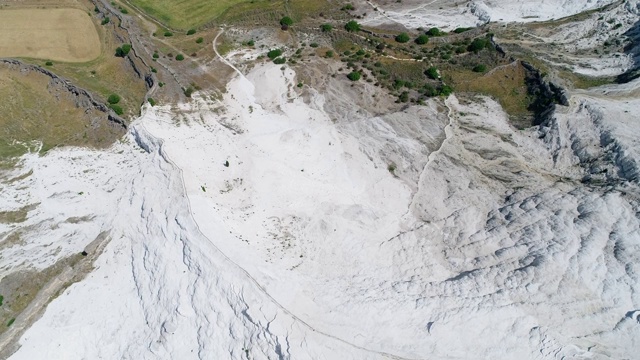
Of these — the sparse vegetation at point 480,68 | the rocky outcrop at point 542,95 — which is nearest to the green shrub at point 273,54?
the sparse vegetation at point 480,68

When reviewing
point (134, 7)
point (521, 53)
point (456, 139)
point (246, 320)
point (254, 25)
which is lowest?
point (246, 320)

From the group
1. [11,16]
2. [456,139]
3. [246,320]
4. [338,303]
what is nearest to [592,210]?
[456,139]

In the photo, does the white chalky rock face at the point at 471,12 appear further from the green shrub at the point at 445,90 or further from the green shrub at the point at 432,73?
the green shrub at the point at 445,90

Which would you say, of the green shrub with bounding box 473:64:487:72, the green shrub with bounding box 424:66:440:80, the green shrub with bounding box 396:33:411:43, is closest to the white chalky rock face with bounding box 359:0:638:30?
the green shrub with bounding box 396:33:411:43

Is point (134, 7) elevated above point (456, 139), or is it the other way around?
point (134, 7)

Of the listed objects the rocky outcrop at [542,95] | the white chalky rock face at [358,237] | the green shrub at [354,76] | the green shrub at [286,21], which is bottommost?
the white chalky rock face at [358,237]

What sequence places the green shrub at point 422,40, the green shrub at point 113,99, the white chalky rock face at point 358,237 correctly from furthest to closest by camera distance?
the green shrub at point 422,40, the green shrub at point 113,99, the white chalky rock face at point 358,237

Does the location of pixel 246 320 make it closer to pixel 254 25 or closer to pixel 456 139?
pixel 456 139
